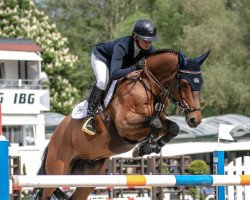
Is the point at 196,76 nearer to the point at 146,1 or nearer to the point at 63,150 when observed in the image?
the point at 63,150

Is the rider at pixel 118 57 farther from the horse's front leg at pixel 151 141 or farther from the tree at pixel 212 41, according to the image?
the tree at pixel 212 41

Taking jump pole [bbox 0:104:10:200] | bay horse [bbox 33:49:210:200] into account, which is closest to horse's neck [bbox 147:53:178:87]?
bay horse [bbox 33:49:210:200]

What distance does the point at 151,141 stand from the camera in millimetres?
6965

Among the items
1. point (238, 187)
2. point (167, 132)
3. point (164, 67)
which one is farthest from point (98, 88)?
point (238, 187)

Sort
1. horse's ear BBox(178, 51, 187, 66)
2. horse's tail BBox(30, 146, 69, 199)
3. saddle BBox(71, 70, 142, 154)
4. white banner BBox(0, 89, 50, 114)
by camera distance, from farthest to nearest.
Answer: white banner BBox(0, 89, 50, 114)
horse's tail BBox(30, 146, 69, 199)
saddle BBox(71, 70, 142, 154)
horse's ear BBox(178, 51, 187, 66)

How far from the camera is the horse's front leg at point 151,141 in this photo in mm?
6808

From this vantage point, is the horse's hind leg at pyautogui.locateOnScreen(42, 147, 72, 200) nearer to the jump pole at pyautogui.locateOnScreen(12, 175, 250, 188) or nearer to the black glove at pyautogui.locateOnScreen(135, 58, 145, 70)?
the black glove at pyautogui.locateOnScreen(135, 58, 145, 70)

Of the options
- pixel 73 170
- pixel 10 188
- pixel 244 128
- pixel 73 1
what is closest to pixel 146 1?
pixel 73 1

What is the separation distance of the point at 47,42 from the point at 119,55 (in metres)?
29.7

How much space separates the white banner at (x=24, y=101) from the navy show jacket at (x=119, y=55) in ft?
84.3

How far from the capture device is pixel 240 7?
40875 mm

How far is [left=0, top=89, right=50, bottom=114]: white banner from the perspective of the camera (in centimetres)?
3306

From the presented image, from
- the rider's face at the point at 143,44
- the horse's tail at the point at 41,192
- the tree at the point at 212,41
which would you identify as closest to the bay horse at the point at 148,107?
the rider's face at the point at 143,44

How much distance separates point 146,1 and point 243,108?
10273 mm
